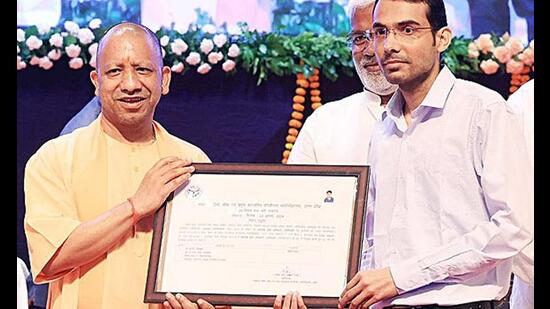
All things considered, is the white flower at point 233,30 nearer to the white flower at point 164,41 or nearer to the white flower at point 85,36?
the white flower at point 164,41

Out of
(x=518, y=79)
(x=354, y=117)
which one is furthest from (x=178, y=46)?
(x=518, y=79)

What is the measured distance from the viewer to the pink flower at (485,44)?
532 centimetres

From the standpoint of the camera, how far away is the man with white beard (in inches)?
163

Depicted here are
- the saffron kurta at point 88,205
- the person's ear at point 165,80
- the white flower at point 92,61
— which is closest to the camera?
the saffron kurta at point 88,205

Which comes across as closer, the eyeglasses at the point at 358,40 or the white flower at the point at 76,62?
the eyeglasses at the point at 358,40

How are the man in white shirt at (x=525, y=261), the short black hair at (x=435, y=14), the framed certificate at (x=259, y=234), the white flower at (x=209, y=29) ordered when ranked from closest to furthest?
the short black hair at (x=435, y=14), the framed certificate at (x=259, y=234), the man in white shirt at (x=525, y=261), the white flower at (x=209, y=29)

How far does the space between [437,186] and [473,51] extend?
218 cm

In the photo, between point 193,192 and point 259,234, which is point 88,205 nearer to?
point 193,192

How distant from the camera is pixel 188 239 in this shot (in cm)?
363

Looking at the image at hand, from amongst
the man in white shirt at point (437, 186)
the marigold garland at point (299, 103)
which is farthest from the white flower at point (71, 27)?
the man in white shirt at point (437, 186)

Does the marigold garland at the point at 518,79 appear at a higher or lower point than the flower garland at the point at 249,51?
lower

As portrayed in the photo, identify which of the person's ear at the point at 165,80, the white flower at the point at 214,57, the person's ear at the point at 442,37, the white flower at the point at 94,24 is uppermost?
the white flower at the point at 94,24

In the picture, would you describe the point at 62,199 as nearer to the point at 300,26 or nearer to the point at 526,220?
the point at 526,220
